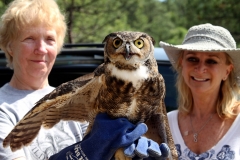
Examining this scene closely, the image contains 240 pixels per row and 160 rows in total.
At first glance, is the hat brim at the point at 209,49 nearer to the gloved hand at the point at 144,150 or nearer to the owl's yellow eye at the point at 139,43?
the owl's yellow eye at the point at 139,43

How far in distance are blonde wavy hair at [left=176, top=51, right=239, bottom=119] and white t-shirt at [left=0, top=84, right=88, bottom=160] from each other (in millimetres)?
968

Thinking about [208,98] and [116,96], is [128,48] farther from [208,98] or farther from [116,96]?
[208,98]

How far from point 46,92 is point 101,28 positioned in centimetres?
655

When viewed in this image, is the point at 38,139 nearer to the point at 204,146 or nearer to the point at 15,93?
the point at 15,93

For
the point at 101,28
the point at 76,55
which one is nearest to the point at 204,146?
the point at 76,55

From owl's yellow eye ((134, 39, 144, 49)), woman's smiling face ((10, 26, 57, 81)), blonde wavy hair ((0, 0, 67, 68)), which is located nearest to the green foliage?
blonde wavy hair ((0, 0, 67, 68))

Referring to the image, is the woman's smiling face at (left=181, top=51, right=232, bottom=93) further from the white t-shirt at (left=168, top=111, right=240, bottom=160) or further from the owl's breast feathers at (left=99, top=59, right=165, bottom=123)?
the owl's breast feathers at (left=99, top=59, right=165, bottom=123)

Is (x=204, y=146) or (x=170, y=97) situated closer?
(x=204, y=146)

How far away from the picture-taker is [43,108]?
9.04 ft

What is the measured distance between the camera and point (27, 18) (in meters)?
2.88

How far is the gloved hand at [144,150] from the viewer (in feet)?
8.34

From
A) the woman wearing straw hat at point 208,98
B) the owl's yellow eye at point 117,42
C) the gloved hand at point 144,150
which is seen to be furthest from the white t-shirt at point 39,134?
the woman wearing straw hat at point 208,98

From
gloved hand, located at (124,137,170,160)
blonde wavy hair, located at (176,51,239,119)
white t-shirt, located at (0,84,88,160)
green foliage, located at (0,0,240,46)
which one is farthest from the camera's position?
green foliage, located at (0,0,240,46)

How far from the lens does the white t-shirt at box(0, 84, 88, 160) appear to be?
2.68m
